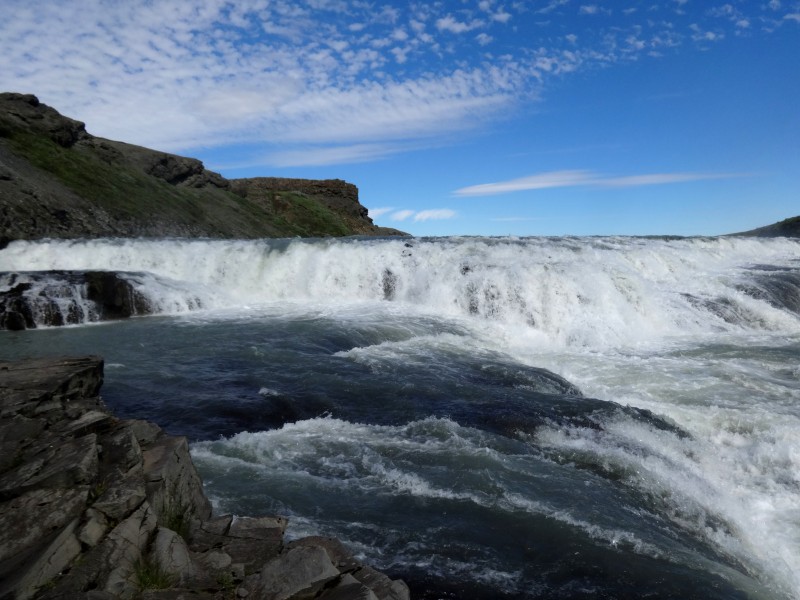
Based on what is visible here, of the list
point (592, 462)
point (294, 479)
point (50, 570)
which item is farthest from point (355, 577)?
point (592, 462)

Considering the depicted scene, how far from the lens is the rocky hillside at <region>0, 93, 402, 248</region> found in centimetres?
3450

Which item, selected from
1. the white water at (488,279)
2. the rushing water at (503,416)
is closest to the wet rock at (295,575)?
the rushing water at (503,416)

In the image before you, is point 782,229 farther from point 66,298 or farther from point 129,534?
point 129,534

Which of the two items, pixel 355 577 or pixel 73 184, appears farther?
pixel 73 184

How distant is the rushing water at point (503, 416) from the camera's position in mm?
5734

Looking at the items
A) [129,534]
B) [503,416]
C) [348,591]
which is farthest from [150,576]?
[503,416]

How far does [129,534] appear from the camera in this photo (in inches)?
159

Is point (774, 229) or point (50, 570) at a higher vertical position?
point (774, 229)

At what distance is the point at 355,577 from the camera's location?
4.36m

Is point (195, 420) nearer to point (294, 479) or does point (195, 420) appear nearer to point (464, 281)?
point (294, 479)

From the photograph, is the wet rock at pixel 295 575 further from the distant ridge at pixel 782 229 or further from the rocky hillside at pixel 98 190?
the distant ridge at pixel 782 229

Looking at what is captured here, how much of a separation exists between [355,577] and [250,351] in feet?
34.8

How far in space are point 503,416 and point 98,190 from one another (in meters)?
45.0

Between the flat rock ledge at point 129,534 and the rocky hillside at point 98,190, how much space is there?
29421mm
